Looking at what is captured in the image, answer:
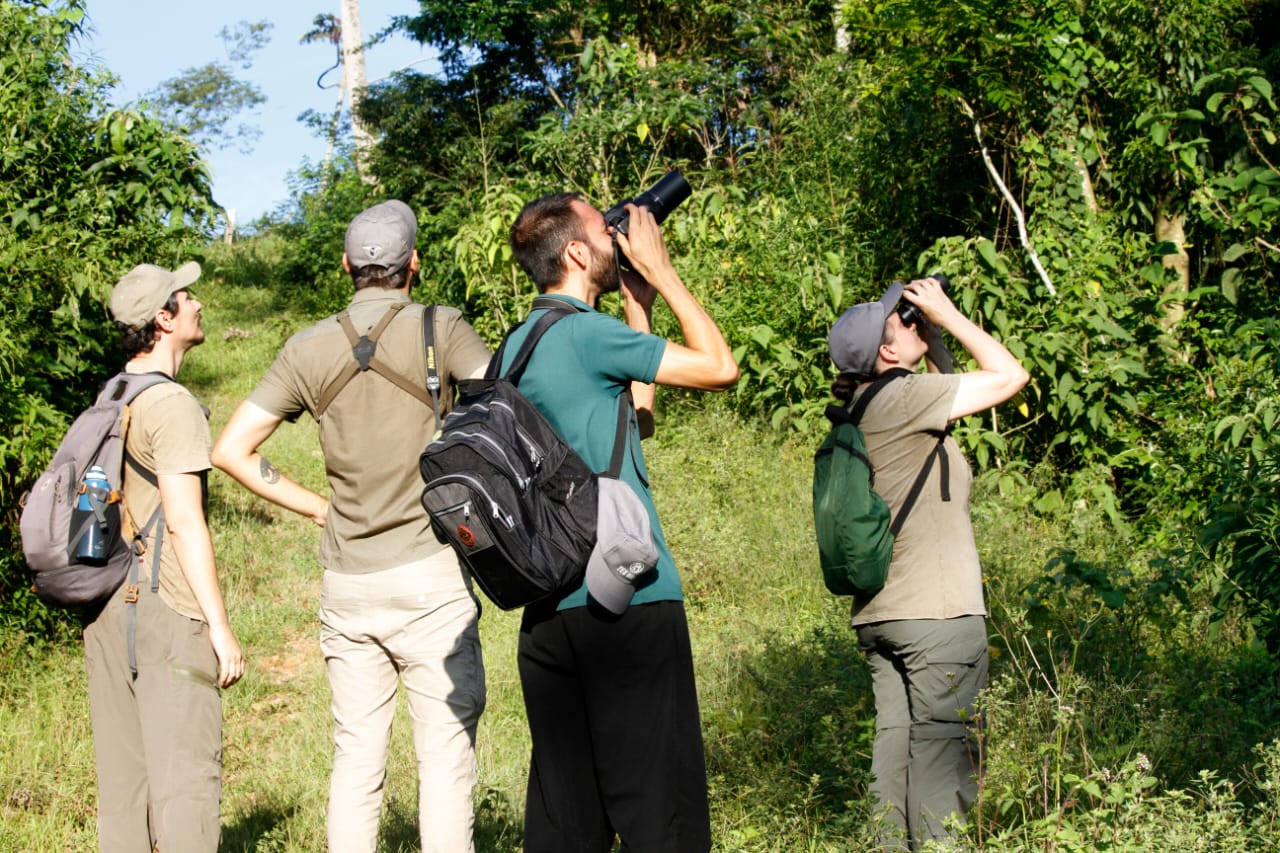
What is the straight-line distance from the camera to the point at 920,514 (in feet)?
11.2

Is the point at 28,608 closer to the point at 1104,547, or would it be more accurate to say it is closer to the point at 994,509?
the point at 994,509

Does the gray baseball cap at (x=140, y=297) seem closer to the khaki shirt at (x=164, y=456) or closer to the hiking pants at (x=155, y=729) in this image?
the khaki shirt at (x=164, y=456)

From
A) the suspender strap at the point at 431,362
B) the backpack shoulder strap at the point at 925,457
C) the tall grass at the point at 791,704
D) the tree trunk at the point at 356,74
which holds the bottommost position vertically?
the tall grass at the point at 791,704

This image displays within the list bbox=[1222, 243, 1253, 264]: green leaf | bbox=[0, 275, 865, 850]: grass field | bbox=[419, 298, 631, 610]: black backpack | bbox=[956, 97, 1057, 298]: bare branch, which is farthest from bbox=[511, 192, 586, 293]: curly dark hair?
bbox=[1222, 243, 1253, 264]: green leaf

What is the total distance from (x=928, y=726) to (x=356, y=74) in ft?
67.7

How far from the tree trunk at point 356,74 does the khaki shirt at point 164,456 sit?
12.7 m

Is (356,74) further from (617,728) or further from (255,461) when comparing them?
(617,728)

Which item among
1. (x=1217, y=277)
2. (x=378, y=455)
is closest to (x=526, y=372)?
(x=378, y=455)

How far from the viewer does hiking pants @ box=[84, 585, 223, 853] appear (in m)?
3.21

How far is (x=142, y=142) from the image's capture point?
6.92m

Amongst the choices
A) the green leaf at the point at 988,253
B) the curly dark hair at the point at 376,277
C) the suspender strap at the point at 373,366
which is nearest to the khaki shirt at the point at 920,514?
the suspender strap at the point at 373,366

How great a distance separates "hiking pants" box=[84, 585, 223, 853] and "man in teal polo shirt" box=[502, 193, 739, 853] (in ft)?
3.38

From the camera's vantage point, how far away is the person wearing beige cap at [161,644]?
3.22 meters

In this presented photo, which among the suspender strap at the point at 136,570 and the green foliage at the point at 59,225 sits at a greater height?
the green foliage at the point at 59,225
